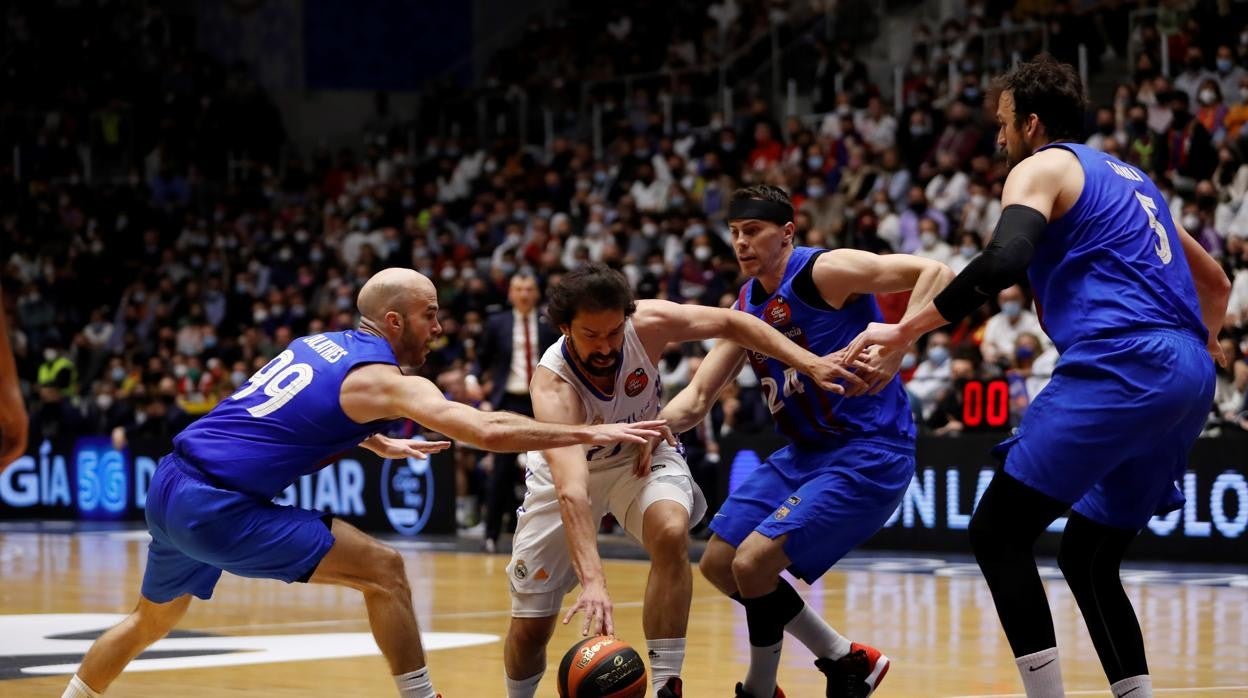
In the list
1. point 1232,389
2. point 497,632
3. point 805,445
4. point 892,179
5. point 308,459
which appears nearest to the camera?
point 308,459

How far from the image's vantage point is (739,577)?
656 cm

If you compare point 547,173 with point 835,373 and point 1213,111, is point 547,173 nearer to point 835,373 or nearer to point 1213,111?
point 1213,111

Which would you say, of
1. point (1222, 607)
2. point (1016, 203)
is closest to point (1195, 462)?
point (1222, 607)

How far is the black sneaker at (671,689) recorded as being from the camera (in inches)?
248

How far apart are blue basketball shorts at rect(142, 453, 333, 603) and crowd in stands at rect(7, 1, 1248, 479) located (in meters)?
9.01

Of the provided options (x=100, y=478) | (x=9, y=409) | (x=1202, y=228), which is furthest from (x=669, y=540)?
(x=100, y=478)

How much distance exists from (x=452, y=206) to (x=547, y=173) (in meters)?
1.68

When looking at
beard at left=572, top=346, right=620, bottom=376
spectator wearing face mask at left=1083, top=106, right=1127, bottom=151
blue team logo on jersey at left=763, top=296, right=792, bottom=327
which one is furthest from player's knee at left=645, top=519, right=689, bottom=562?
spectator wearing face mask at left=1083, top=106, right=1127, bottom=151

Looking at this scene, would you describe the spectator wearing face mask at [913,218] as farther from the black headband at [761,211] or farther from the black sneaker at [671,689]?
the black sneaker at [671,689]

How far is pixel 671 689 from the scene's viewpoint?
6297 millimetres

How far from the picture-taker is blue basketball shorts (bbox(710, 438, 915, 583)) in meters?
6.62

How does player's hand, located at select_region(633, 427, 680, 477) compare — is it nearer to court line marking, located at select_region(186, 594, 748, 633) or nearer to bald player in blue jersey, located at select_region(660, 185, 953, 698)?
bald player in blue jersey, located at select_region(660, 185, 953, 698)

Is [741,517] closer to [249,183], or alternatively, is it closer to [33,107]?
[249,183]

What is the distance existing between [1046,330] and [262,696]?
11.7ft
